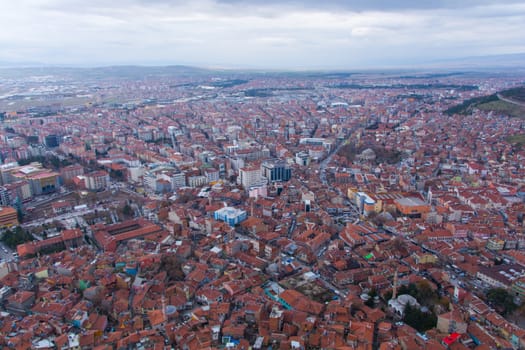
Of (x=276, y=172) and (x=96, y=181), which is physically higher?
(x=276, y=172)

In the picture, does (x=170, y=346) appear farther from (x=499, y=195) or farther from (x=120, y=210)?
(x=499, y=195)

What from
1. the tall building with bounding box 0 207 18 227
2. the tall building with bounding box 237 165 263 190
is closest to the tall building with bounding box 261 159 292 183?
the tall building with bounding box 237 165 263 190

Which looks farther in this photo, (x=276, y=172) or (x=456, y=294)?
(x=276, y=172)

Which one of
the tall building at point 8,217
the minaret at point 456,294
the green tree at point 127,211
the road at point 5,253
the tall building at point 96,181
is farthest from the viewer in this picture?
the tall building at point 96,181

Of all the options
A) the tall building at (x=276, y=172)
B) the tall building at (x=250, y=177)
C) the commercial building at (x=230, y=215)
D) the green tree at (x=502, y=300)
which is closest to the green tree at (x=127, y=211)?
the commercial building at (x=230, y=215)

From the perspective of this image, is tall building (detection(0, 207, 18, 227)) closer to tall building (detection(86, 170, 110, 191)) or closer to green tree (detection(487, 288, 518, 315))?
tall building (detection(86, 170, 110, 191))

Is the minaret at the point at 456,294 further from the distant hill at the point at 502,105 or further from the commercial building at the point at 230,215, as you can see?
the distant hill at the point at 502,105

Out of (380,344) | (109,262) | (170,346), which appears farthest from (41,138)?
(380,344)

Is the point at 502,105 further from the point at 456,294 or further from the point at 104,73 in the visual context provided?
the point at 104,73

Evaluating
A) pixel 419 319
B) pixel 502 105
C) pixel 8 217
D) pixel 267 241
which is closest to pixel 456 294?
pixel 419 319
